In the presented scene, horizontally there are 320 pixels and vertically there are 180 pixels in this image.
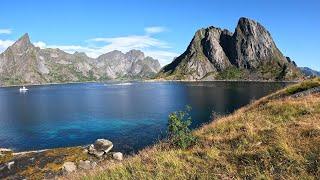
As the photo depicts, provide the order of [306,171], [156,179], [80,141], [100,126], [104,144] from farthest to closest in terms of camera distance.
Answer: [100,126] < [80,141] < [104,144] < [156,179] < [306,171]

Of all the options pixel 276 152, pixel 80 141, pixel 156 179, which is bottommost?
pixel 80 141

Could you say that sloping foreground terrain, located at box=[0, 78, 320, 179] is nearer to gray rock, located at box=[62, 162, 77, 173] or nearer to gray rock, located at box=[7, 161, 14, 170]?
gray rock, located at box=[62, 162, 77, 173]

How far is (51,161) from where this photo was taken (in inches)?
1967

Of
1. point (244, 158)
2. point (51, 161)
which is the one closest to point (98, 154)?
point (51, 161)

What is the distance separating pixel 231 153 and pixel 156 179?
316 centimetres

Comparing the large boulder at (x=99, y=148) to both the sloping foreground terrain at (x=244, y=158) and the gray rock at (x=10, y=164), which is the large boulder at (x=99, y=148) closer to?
the gray rock at (x=10, y=164)

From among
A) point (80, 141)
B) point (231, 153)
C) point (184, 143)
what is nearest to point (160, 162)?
point (231, 153)

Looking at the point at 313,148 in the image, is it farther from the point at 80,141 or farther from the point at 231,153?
the point at 80,141

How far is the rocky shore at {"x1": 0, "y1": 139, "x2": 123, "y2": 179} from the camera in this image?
1802 inches

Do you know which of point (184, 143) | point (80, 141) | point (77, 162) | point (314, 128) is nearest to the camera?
point (314, 128)

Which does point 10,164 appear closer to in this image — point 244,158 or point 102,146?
point 102,146

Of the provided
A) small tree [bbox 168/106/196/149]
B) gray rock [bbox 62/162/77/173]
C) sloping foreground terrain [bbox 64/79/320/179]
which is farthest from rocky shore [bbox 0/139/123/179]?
sloping foreground terrain [bbox 64/79/320/179]

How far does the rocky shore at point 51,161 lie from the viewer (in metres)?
45.8

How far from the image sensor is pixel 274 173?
10.4m
